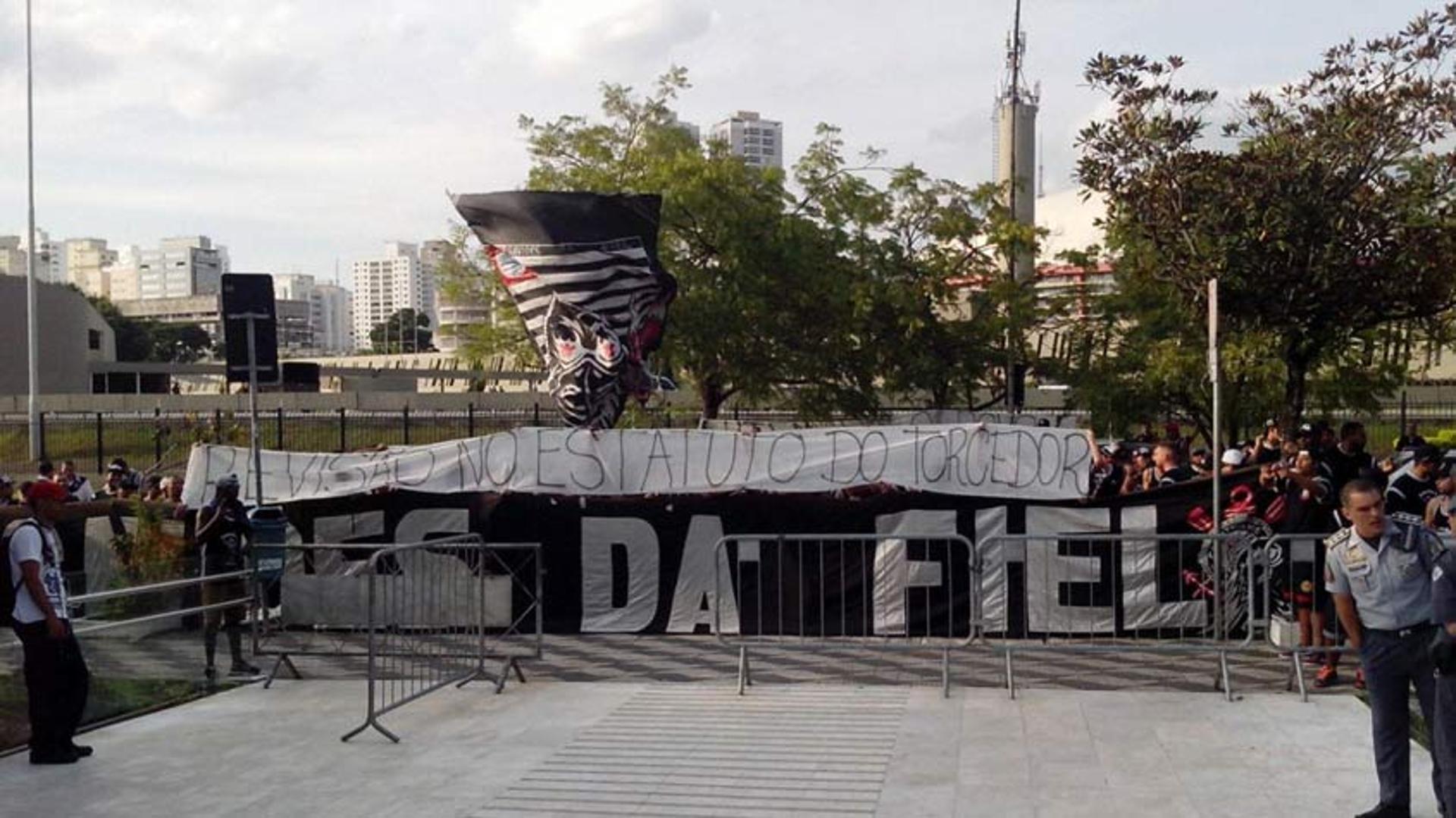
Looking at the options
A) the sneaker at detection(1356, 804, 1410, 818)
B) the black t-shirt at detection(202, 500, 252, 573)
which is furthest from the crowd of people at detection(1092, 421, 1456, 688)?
the black t-shirt at detection(202, 500, 252, 573)

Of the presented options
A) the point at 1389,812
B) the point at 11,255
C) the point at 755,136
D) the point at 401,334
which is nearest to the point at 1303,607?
the point at 1389,812

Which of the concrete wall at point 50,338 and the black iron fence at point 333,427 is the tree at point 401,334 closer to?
the concrete wall at point 50,338

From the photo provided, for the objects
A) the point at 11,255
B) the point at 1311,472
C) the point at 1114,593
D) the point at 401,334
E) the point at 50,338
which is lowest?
the point at 1114,593

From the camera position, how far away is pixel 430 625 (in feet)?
35.4

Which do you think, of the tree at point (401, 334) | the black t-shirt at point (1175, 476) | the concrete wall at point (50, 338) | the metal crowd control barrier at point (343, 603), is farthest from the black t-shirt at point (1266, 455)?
the tree at point (401, 334)

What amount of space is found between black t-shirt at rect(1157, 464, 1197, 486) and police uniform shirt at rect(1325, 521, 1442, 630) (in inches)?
225

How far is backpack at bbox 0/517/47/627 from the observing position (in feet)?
27.9

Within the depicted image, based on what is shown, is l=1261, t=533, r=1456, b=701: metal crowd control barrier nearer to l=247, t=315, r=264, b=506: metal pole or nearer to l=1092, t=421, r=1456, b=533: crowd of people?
l=1092, t=421, r=1456, b=533: crowd of people

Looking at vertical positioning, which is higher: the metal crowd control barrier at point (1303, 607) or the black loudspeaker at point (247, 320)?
the black loudspeaker at point (247, 320)

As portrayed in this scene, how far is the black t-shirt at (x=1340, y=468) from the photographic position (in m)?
11.1

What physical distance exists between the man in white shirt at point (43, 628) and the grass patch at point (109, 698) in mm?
607

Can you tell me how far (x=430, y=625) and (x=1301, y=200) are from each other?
9.43m

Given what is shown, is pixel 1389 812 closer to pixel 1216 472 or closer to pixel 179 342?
pixel 1216 472

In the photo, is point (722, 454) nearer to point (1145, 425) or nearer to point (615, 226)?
point (615, 226)
